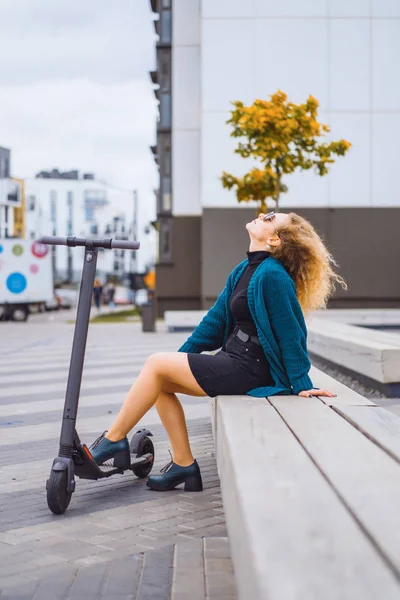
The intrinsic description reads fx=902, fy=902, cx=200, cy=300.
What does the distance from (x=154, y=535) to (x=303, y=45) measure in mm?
26324

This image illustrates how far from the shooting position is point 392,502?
2531mm

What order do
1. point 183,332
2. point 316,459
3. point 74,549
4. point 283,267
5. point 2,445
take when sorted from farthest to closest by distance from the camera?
point 183,332 < point 2,445 < point 283,267 < point 74,549 < point 316,459

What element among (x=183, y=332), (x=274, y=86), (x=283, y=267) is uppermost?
(x=274, y=86)

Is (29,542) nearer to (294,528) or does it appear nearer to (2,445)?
(294,528)

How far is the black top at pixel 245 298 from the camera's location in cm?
485

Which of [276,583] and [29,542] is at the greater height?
[276,583]

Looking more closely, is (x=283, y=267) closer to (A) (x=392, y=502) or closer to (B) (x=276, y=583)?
(A) (x=392, y=502)

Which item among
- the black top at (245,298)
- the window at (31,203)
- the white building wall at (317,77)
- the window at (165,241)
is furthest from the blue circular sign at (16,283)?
the window at (31,203)

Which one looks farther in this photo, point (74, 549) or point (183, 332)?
point (183, 332)

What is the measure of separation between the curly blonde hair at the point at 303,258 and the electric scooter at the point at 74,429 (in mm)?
838

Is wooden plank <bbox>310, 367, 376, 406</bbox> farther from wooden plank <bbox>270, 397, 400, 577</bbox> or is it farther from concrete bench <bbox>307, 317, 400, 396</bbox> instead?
concrete bench <bbox>307, 317, 400, 396</bbox>

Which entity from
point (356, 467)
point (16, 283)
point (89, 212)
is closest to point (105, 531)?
point (356, 467)

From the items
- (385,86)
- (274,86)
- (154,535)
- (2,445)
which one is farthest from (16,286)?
(154,535)

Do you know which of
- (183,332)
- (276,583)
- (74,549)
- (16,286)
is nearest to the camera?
(276,583)
